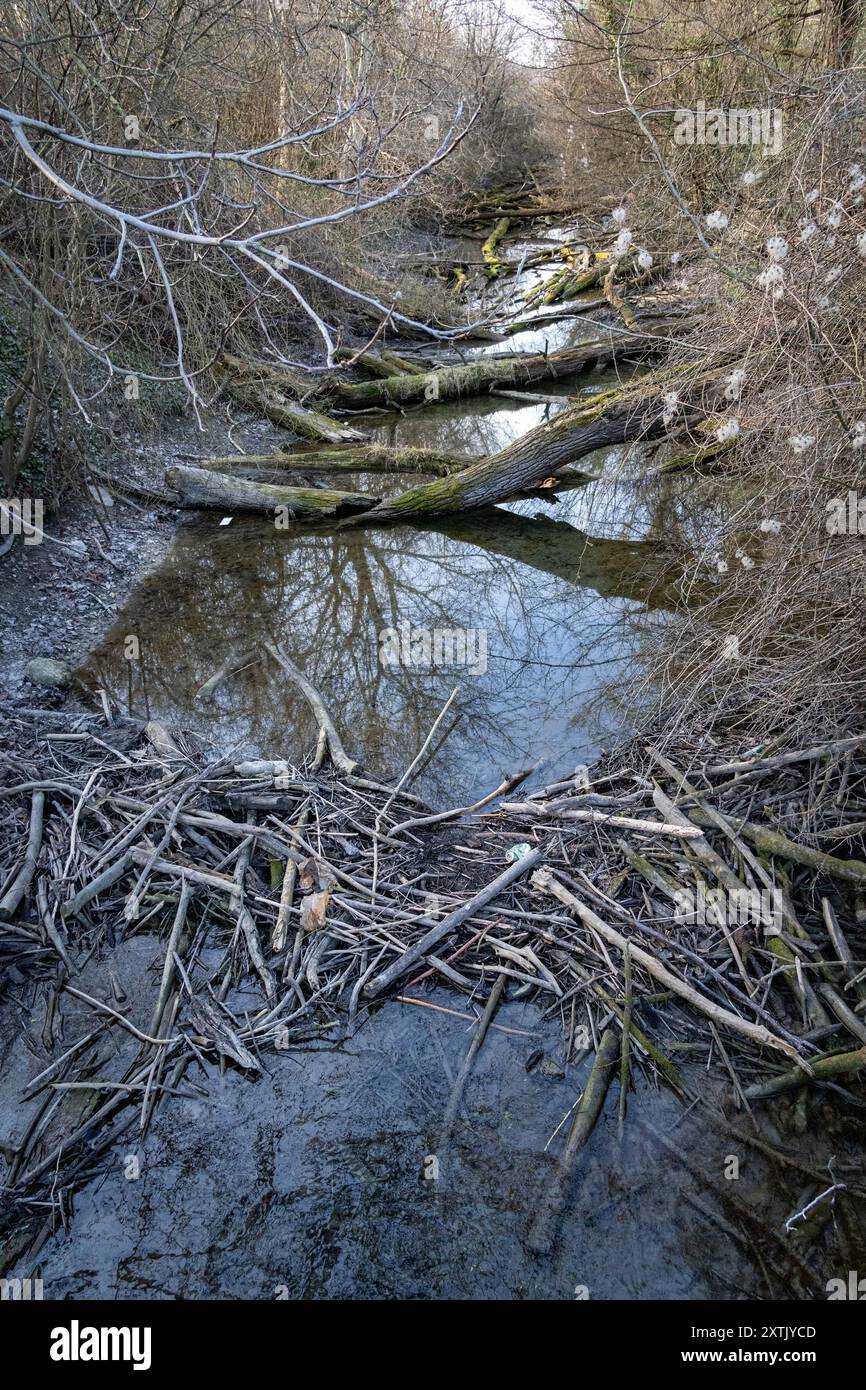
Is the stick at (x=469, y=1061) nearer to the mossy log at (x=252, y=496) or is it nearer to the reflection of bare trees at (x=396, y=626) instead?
the reflection of bare trees at (x=396, y=626)

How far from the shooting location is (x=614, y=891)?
428cm

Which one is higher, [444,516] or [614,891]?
[444,516]

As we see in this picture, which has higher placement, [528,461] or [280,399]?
[280,399]

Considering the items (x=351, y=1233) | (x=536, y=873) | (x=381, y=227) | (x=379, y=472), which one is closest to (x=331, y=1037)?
(x=351, y=1233)

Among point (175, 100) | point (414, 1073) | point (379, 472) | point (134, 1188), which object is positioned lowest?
point (134, 1188)

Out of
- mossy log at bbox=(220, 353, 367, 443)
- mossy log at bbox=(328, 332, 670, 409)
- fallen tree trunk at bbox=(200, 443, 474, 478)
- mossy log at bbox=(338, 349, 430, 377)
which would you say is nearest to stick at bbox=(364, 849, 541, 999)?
fallen tree trunk at bbox=(200, 443, 474, 478)

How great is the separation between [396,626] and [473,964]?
13.4 feet

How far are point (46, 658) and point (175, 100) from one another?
5350 mm

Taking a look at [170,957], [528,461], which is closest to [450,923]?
[170,957]

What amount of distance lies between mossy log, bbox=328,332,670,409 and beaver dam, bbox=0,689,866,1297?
877 centimetres

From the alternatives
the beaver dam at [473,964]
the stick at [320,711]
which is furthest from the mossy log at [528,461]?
the beaver dam at [473,964]

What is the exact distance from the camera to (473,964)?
13.4ft

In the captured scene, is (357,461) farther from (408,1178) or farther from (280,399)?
(408,1178)

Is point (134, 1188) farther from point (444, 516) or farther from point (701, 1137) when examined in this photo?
point (444, 516)
